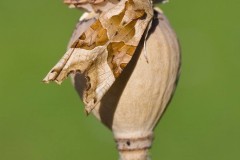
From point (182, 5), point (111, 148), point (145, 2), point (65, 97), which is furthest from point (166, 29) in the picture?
point (182, 5)

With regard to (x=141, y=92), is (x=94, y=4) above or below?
above

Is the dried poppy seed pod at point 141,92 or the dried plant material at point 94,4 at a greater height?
the dried plant material at point 94,4

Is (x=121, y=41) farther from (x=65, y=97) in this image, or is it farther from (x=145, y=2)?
(x=65, y=97)

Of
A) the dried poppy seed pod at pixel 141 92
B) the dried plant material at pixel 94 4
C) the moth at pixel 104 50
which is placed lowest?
the dried poppy seed pod at pixel 141 92

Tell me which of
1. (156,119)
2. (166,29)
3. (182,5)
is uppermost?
(166,29)
